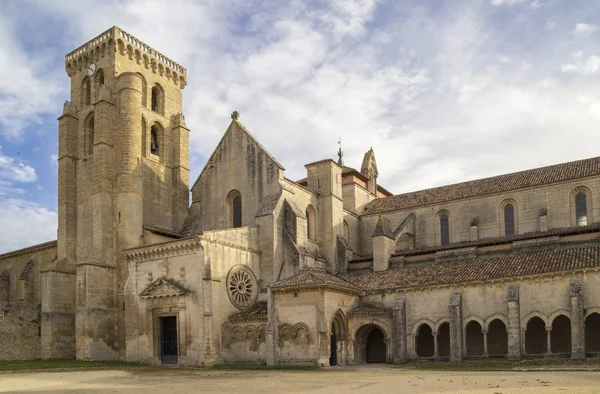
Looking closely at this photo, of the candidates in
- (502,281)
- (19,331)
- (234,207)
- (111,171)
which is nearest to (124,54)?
(111,171)

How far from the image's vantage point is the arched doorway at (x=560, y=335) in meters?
33.5

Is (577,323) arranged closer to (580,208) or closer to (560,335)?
(560,335)

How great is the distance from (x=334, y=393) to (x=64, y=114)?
120 ft

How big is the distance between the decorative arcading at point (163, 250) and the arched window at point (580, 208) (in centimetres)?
2395

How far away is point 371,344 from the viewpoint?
39.6m

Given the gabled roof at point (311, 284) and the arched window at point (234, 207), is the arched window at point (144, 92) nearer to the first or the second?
the arched window at point (234, 207)

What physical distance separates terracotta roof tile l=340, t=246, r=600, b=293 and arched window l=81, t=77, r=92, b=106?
2451 cm

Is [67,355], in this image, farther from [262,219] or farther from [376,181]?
[376,181]

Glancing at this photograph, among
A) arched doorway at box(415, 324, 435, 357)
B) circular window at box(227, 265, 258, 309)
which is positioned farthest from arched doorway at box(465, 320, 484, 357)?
circular window at box(227, 265, 258, 309)

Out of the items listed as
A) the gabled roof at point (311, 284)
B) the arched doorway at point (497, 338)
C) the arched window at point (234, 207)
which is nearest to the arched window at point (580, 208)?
the arched doorway at point (497, 338)

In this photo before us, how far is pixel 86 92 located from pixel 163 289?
63.8 feet

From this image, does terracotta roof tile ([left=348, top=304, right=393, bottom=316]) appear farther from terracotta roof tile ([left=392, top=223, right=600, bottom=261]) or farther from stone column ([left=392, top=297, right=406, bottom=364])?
terracotta roof tile ([left=392, top=223, right=600, bottom=261])

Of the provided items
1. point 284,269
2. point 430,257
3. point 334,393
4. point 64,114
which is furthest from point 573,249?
point 64,114

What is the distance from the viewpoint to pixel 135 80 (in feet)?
149
